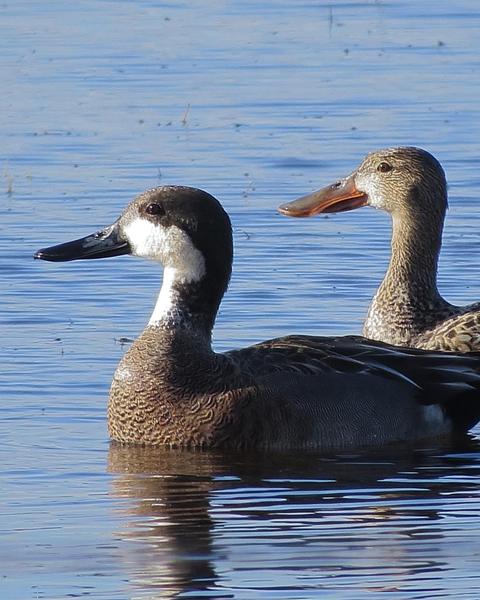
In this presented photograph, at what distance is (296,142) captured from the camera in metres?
19.2

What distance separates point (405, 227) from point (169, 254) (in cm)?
248

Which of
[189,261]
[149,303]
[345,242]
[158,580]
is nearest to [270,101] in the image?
[345,242]

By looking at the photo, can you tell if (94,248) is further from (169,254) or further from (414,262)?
(414,262)

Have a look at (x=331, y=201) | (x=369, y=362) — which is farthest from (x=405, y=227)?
(x=369, y=362)

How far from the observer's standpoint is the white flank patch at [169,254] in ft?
38.2

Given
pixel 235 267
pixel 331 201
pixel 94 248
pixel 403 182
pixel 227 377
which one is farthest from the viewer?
pixel 235 267

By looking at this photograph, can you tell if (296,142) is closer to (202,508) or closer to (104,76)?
(104,76)

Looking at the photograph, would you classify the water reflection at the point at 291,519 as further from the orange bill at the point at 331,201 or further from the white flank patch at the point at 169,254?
the orange bill at the point at 331,201

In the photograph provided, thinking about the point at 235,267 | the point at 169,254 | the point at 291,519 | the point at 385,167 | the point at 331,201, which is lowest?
the point at 291,519

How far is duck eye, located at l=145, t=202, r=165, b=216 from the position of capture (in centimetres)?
1165

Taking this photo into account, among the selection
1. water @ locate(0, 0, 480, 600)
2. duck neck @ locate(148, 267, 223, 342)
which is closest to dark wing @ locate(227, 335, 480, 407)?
duck neck @ locate(148, 267, 223, 342)

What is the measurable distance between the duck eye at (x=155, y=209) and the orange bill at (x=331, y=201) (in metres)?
2.62

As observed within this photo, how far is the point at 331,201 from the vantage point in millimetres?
14180

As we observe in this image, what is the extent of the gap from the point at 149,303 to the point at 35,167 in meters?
4.23
